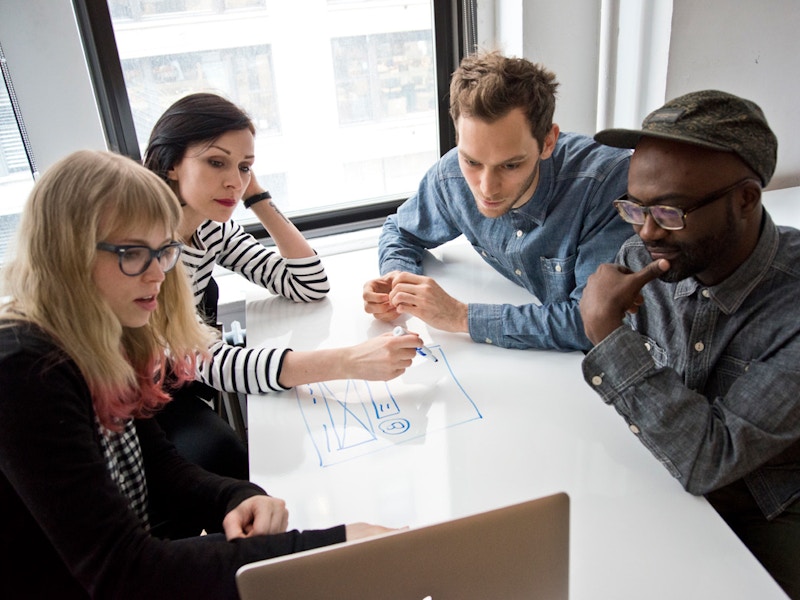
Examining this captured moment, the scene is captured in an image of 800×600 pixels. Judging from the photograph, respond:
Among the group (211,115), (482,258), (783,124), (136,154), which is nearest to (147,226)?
(211,115)

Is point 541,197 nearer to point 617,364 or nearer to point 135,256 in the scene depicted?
point 617,364

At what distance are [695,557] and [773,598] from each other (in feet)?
0.28

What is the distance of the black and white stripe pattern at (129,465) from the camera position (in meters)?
0.92

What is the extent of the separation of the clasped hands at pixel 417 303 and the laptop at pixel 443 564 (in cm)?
73

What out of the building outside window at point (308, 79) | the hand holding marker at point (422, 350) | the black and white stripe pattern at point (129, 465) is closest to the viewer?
the black and white stripe pattern at point (129, 465)

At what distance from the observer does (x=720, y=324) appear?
944 mm

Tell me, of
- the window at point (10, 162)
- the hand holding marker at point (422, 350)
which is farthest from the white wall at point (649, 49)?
the window at point (10, 162)

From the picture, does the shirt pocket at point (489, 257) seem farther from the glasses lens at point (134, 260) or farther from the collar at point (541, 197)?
the glasses lens at point (134, 260)

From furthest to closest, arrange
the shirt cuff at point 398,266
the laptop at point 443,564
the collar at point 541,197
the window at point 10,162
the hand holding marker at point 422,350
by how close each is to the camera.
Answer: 1. the window at point 10,162
2. the shirt cuff at point 398,266
3. the collar at point 541,197
4. the hand holding marker at point 422,350
5. the laptop at point 443,564

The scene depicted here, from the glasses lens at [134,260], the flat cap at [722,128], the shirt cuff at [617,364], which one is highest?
the flat cap at [722,128]

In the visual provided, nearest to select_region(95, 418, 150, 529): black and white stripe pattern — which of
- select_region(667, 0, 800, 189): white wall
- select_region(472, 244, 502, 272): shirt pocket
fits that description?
select_region(472, 244, 502, 272): shirt pocket

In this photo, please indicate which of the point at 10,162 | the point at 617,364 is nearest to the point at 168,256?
the point at 617,364

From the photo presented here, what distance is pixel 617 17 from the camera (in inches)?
76.7

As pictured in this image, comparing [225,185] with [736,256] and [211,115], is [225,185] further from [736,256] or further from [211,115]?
[736,256]
